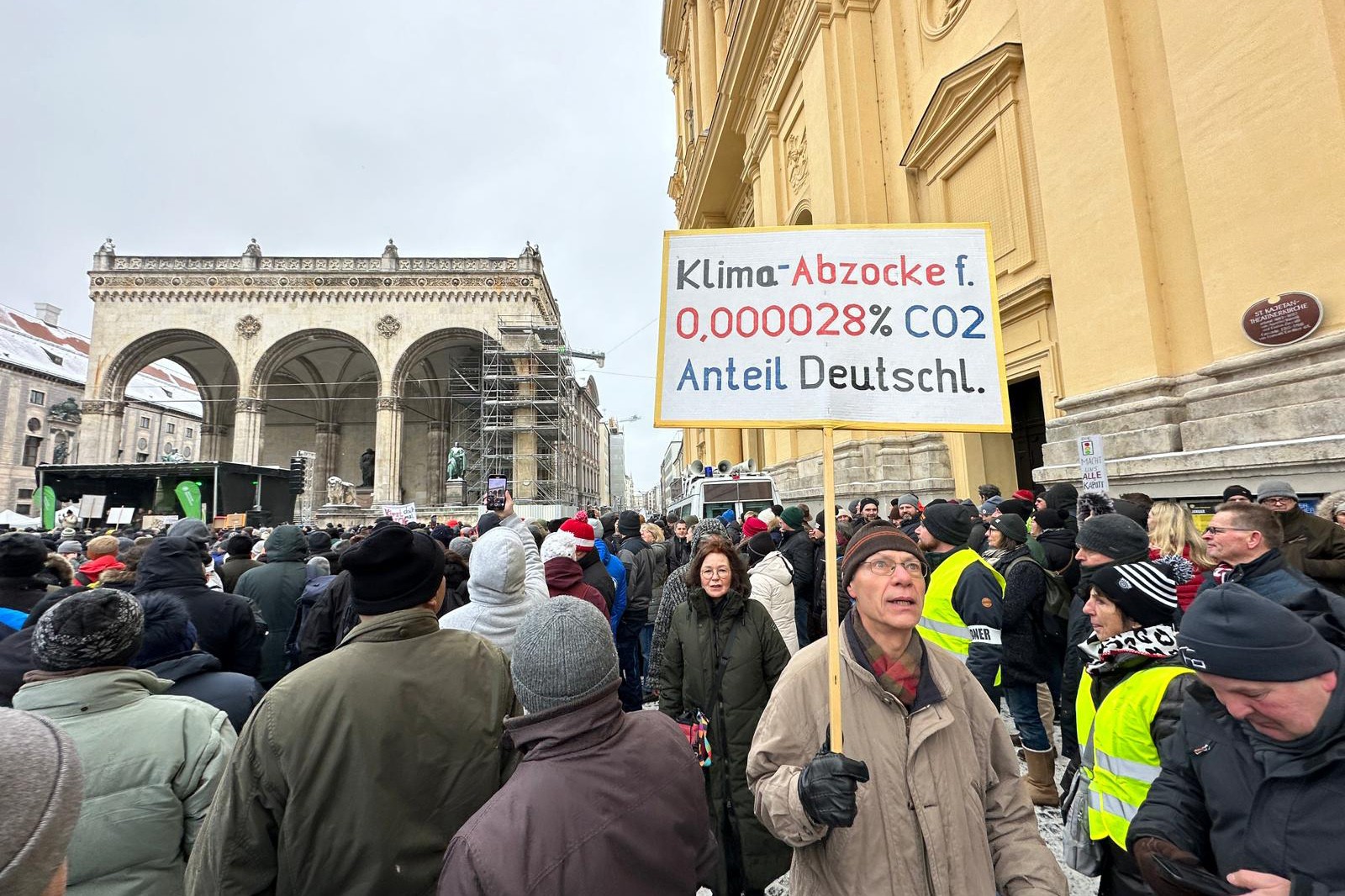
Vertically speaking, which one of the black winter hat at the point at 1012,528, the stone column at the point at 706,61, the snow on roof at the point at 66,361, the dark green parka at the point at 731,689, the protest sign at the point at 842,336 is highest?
the stone column at the point at 706,61

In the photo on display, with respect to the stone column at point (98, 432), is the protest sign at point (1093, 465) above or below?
below

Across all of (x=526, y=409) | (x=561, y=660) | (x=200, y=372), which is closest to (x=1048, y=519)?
(x=561, y=660)

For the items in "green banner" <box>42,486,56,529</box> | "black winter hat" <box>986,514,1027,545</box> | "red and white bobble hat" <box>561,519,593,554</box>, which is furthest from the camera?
"green banner" <box>42,486,56,529</box>

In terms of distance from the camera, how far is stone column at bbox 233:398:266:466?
29484mm

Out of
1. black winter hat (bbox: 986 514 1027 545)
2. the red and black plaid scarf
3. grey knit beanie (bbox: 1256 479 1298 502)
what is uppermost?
grey knit beanie (bbox: 1256 479 1298 502)

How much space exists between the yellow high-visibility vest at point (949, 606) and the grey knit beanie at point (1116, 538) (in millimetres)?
1292

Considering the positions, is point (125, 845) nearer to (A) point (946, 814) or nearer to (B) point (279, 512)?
(A) point (946, 814)

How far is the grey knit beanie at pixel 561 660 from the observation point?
133 centimetres

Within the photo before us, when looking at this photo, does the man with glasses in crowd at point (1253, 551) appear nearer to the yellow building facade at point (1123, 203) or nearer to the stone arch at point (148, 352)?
the yellow building facade at point (1123, 203)

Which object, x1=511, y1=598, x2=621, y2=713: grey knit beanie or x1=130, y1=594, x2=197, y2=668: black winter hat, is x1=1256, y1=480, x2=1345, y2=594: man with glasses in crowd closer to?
x1=511, y1=598, x2=621, y2=713: grey knit beanie

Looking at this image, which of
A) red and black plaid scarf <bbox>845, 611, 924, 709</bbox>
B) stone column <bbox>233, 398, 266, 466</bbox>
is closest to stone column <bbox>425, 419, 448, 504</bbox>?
stone column <bbox>233, 398, 266, 466</bbox>

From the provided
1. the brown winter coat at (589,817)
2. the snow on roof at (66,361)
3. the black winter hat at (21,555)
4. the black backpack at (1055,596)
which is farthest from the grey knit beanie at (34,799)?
the snow on roof at (66,361)

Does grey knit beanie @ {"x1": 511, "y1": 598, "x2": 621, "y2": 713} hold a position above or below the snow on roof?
below

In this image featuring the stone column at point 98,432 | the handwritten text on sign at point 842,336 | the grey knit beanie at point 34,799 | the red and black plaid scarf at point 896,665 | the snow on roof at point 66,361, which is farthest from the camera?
the snow on roof at point 66,361
